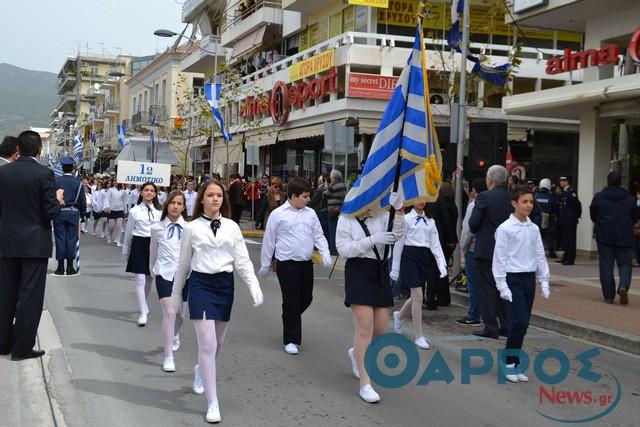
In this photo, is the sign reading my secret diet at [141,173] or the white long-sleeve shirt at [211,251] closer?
the white long-sleeve shirt at [211,251]


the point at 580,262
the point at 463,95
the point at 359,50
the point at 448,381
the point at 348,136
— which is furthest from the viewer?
the point at 359,50

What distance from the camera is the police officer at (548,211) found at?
17703mm

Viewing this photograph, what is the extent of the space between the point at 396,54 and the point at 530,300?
798 inches

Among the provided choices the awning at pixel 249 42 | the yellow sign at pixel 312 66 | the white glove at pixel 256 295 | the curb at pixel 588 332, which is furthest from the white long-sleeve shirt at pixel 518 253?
the awning at pixel 249 42

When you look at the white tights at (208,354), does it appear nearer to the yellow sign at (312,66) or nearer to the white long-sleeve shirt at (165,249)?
the white long-sleeve shirt at (165,249)

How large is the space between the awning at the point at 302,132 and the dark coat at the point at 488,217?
1819 centimetres

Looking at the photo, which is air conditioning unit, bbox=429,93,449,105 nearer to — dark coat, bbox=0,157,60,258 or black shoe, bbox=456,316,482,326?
black shoe, bbox=456,316,482,326

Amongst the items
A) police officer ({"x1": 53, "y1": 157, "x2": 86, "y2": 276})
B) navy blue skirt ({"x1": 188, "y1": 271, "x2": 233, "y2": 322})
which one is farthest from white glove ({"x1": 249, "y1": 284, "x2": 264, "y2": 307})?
police officer ({"x1": 53, "y1": 157, "x2": 86, "y2": 276})

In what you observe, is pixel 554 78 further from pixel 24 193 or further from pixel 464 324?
pixel 24 193

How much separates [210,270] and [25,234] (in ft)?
7.55

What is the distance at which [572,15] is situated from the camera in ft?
59.6

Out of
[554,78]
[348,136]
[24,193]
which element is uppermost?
[554,78]

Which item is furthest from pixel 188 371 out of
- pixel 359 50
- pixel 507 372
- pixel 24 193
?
pixel 359 50

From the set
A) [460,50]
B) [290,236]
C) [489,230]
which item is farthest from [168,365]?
[460,50]
